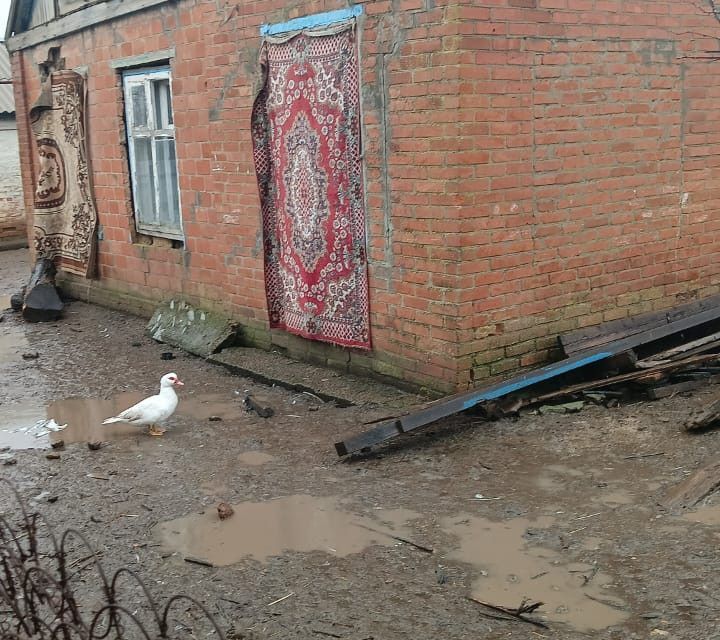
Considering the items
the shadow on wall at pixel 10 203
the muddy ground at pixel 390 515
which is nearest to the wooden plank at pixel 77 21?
the muddy ground at pixel 390 515

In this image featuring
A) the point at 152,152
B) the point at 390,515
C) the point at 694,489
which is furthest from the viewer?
the point at 152,152

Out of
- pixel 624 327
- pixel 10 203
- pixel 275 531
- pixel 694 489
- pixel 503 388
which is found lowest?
pixel 275 531

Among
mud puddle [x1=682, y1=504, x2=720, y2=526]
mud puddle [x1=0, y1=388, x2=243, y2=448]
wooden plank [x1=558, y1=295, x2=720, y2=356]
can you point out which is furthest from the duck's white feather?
mud puddle [x1=682, y1=504, x2=720, y2=526]

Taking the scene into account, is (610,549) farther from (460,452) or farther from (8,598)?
(8,598)

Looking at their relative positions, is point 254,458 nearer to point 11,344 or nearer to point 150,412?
point 150,412

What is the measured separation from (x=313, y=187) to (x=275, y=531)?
132 inches

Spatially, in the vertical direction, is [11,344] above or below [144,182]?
below

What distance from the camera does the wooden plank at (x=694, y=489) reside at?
180 inches

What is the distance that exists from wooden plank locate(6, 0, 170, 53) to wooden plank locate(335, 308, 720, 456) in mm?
5378

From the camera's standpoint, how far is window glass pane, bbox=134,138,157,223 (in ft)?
32.0

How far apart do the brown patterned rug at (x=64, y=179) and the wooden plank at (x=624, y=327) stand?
21.5 feet

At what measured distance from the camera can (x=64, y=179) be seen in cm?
1155

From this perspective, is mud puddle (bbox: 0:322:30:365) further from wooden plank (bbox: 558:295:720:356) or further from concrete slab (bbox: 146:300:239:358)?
wooden plank (bbox: 558:295:720:356)

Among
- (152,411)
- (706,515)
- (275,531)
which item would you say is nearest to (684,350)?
(706,515)
